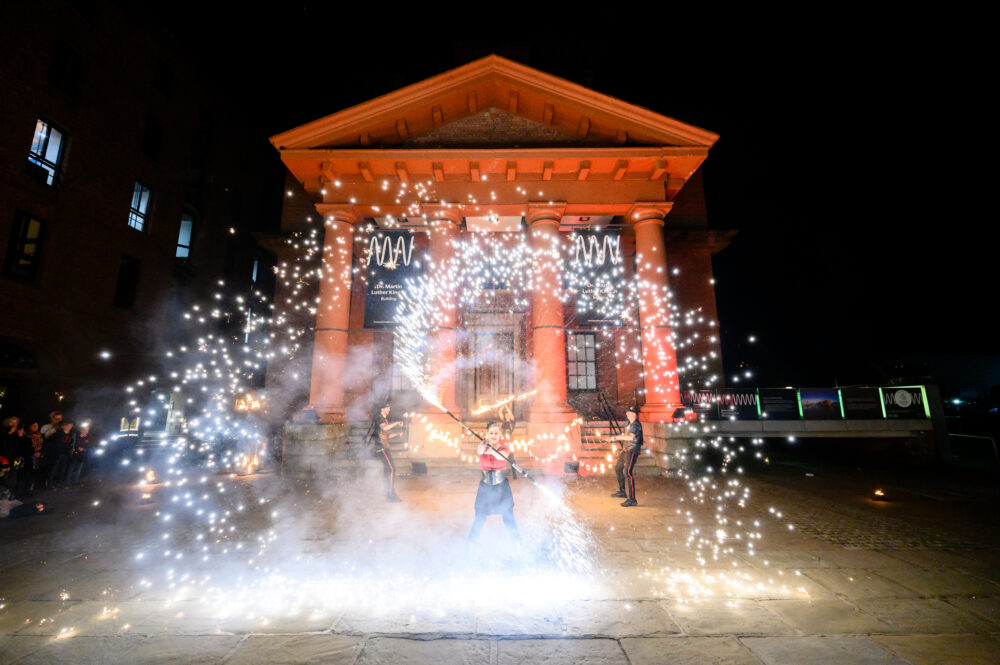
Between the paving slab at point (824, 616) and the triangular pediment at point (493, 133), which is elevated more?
the triangular pediment at point (493, 133)

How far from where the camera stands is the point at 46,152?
11656mm

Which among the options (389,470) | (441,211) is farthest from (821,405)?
(441,211)

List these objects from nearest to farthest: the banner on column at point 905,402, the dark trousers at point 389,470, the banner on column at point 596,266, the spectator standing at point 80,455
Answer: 1. the dark trousers at point 389,470
2. the spectator standing at point 80,455
3. the banner on column at point 596,266
4. the banner on column at point 905,402

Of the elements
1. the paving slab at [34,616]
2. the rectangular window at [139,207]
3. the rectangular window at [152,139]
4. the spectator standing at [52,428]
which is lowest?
the paving slab at [34,616]

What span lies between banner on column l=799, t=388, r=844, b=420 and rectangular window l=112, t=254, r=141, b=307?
75.4 feet

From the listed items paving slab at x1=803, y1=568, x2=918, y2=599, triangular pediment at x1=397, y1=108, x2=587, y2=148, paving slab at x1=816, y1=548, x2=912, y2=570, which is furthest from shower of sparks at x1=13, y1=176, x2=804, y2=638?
triangular pediment at x1=397, y1=108, x2=587, y2=148

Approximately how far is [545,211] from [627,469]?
25.7ft

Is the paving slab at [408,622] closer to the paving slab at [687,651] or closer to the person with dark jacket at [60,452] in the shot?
the paving slab at [687,651]

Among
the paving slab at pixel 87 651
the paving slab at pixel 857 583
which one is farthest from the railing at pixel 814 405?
the paving slab at pixel 87 651

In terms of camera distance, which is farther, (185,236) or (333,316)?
(185,236)

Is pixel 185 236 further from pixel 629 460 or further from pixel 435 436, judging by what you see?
pixel 629 460

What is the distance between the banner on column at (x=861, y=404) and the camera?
12062mm

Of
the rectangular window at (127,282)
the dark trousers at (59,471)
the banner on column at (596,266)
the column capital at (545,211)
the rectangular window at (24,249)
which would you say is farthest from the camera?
the rectangular window at (127,282)

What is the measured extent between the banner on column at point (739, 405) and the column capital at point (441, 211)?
10.2 meters
